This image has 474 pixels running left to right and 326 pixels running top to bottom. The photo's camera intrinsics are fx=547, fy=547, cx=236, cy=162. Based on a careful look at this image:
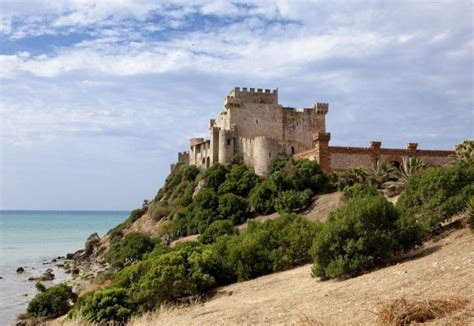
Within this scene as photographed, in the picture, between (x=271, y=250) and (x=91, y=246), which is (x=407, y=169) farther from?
(x=91, y=246)

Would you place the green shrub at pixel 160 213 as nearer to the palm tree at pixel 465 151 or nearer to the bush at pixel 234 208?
the bush at pixel 234 208

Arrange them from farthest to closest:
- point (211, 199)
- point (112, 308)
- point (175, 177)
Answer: point (175, 177)
point (211, 199)
point (112, 308)

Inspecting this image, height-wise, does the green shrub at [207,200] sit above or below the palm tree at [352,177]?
below

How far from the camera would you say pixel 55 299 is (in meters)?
29.9

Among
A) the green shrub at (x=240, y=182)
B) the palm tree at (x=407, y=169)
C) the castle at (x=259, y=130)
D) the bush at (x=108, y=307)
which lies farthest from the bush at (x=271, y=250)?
the castle at (x=259, y=130)

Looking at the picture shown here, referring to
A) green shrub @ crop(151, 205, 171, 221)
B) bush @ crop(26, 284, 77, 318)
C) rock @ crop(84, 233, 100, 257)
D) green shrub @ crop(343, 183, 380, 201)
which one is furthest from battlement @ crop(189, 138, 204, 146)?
bush @ crop(26, 284, 77, 318)

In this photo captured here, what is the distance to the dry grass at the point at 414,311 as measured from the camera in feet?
34.7

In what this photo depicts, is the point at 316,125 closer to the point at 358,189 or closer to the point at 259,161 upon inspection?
the point at 259,161

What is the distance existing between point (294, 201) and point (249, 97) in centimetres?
1906

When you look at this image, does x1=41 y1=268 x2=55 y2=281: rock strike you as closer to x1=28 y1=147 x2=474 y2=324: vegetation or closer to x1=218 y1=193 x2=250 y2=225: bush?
x1=28 y1=147 x2=474 y2=324: vegetation

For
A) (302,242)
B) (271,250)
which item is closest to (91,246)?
(271,250)

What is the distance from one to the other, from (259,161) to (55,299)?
2693 cm

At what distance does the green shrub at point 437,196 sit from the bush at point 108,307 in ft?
38.9

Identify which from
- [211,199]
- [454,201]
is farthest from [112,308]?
[211,199]
